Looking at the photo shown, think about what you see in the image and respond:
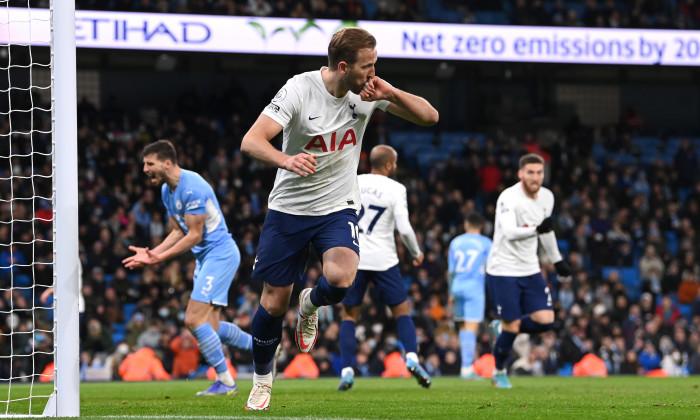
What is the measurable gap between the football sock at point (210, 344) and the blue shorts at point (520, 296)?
10.1 feet

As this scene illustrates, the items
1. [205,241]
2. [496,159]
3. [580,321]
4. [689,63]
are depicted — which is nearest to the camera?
[205,241]

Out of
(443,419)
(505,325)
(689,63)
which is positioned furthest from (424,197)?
(443,419)

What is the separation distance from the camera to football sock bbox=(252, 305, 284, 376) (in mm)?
6793

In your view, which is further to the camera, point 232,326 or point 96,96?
point 96,96

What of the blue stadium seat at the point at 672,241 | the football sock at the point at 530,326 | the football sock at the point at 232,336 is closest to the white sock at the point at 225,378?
the football sock at the point at 232,336

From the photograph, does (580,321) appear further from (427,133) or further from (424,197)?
(427,133)

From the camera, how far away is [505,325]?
34.9ft

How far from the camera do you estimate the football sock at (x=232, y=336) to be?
9.80 m

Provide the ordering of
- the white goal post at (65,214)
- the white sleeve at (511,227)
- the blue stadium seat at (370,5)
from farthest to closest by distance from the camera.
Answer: the blue stadium seat at (370,5)
the white sleeve at (511,227)
the white goal post at (65,214)

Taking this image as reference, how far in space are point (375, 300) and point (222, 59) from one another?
972 cm

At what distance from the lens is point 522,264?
1075cm

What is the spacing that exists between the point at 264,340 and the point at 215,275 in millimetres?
2672

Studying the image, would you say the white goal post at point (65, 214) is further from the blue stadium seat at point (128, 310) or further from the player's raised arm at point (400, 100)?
the blue stadium seat at point (128, 310)

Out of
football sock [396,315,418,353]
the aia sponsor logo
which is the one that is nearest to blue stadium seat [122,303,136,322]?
football sock [396,315,418,353]
